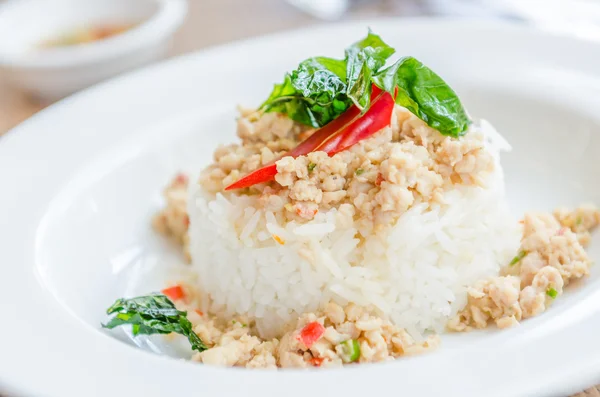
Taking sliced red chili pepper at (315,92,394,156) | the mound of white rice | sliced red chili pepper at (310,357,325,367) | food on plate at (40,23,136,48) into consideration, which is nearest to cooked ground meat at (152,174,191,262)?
the mound of white rice

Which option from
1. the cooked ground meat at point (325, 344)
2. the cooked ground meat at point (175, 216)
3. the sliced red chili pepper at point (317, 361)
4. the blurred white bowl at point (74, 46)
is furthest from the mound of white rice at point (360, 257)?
the blurred white bowl at point (74, 46)

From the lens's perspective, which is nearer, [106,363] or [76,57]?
[106,363]

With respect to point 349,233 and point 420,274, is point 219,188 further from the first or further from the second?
point 420,274

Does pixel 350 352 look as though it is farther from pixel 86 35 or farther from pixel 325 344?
pixel 86 35

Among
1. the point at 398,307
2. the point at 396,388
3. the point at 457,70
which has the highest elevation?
the point at 457,70

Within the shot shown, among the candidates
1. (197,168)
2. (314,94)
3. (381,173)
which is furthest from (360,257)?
(197,168)

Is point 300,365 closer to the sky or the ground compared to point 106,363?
closer to the ground

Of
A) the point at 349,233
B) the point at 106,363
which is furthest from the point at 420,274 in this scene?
the point at 106,363
